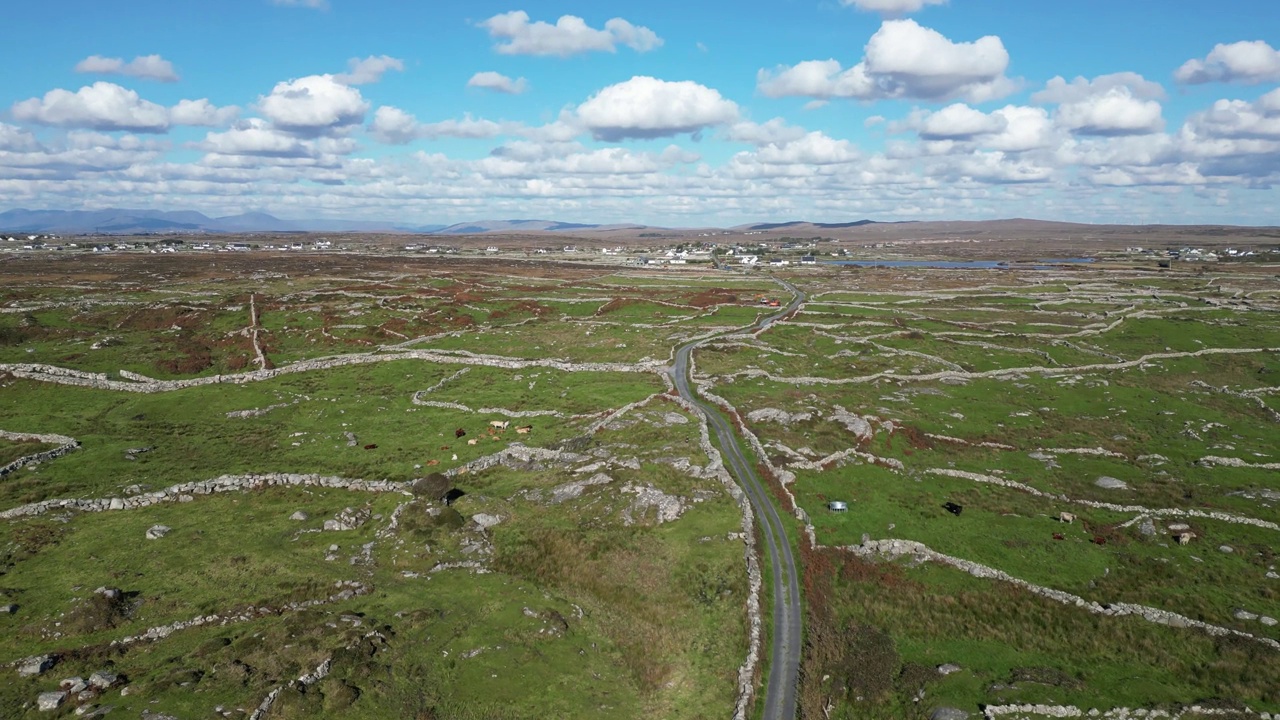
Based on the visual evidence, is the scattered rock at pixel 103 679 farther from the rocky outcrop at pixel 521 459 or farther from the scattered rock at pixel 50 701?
the rocky outcrop at pixel 521 459

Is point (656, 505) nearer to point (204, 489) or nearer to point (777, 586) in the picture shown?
point (777, 586)

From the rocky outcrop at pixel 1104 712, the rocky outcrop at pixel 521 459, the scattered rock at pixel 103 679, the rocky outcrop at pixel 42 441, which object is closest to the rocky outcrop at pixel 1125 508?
the rocky outcrop at pixel 1104 712

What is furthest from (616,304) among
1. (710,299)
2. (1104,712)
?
(1104,712)

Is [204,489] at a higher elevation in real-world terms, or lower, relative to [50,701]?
higher

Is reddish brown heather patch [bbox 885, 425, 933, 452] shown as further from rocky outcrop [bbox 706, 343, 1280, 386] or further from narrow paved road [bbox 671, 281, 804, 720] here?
rocky outcrop [bbox 706, 343, 1280, 386]

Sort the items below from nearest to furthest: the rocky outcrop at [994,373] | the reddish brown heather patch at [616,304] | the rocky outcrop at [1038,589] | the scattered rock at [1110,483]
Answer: the rocky outcrop at [1038,589] → the scattered rock at [1110,483] → the rocky outcrop at [994,373] → the reddish brown heather patch at [616,304]

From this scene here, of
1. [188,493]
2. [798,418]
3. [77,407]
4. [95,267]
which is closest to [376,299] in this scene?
[77,407]
